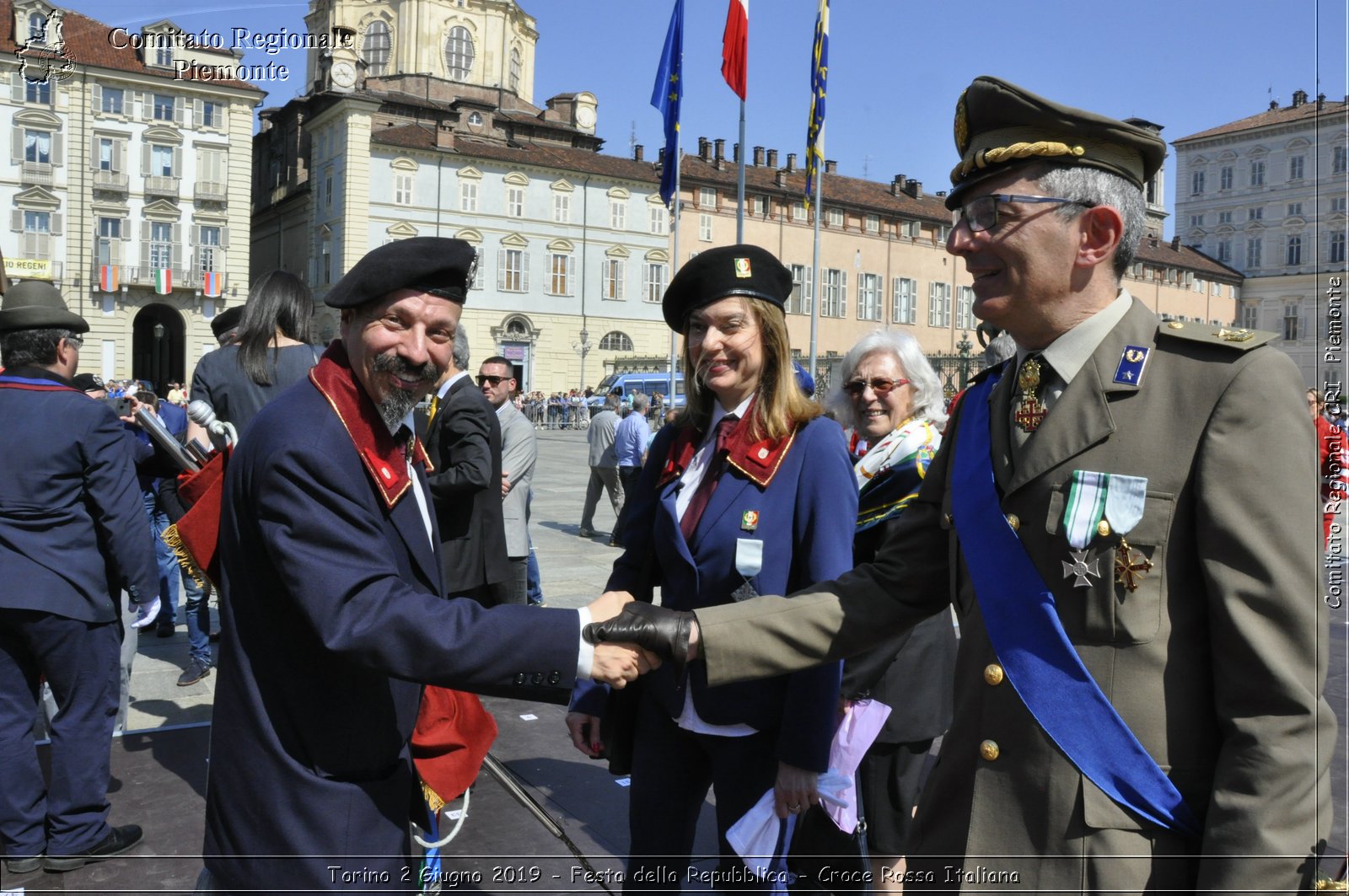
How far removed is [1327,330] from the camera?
2.77 meters

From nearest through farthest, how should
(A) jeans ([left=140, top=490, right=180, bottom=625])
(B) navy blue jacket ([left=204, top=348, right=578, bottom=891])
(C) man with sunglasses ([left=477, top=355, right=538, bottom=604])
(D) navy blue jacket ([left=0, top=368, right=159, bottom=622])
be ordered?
(B) navy blue jacket ([left=204, top=348, right=578, bottom=891]) → (D) navy blue jacket ([left=0, top=368, right=159, bottom=622]) → (C) man with sunglasses ([left=477, top=355, right=538, bottom=604]) → (A) jeans ([left=140, top=490, right=180, bottom=625])

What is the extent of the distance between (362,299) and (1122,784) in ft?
5.93

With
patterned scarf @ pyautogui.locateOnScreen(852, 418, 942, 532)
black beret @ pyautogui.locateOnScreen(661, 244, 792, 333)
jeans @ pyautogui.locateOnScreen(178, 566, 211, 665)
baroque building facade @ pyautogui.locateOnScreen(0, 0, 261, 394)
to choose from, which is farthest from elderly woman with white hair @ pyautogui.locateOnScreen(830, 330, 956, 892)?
baroque building facade @ pyautogui.locateOnScreen(0, 0, 261, 394)

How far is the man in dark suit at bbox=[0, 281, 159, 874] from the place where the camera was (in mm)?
4027

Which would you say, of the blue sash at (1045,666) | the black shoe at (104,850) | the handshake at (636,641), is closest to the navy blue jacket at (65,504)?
the black shoe at (104,850)

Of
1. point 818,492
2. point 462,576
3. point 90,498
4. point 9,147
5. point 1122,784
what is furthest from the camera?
point 9,147

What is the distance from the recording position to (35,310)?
4.27 meters

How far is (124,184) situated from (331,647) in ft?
176

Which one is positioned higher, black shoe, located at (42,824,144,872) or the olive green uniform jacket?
the olive green uniform jacket

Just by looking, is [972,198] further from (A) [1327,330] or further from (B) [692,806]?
(B) [692,806]

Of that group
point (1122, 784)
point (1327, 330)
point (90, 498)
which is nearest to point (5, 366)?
point (90, 498)

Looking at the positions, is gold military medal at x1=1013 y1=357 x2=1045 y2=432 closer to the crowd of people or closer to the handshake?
the crowd of people

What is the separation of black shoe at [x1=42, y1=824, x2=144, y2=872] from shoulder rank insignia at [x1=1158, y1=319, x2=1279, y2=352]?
4.51 meters

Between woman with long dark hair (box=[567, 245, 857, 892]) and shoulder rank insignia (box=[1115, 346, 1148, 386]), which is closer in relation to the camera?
shoulder rank insignia (box=[1115, 346, 1148, 386])
